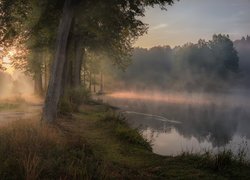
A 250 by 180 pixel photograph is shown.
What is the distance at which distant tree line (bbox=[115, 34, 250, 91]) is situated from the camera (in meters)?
121

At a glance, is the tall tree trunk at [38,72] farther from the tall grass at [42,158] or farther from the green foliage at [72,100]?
the tall grass at [42,158]

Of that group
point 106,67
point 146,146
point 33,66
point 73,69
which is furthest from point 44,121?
point 106,67

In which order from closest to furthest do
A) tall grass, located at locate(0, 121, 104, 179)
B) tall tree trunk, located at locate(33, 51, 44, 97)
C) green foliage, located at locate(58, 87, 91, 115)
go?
tall grass, located at locate(0, 121, 104, 179)
green foliage, located at locate(58, 87, 91, 115)
tall tree trunk, located at locate(33, 51, 44, 97)

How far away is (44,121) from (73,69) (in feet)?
70.2

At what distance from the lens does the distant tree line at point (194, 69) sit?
121438 millimetres

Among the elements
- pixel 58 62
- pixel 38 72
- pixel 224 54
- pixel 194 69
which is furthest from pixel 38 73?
pixel 224 54

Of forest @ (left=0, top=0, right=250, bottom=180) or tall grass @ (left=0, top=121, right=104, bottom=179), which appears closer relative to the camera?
tall grass @ (left=0, top=121, right=104, bottom=179)

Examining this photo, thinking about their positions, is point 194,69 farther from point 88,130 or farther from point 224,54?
point 88,130

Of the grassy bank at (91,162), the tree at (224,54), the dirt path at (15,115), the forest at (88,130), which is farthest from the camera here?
the tree at (224,54)

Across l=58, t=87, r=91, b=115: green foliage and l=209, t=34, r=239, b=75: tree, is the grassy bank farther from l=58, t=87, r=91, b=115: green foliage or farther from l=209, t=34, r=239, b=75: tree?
l=209, t=34, r=239, b=75: tree

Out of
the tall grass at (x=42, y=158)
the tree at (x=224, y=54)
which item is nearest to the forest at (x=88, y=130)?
the tall grass at (x=42, y=158)

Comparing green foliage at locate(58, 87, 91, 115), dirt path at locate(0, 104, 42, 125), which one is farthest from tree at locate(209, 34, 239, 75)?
dirt path at locate(0, 104, 42, 125)

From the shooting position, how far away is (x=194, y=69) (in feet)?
408

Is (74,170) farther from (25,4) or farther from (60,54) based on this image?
(25,4)
